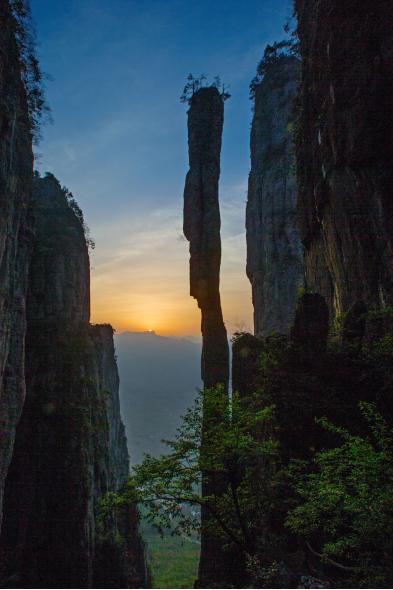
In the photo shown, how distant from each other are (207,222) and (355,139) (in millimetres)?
17983

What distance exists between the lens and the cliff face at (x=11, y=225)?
46.0 feet

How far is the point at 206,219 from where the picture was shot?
30.3m

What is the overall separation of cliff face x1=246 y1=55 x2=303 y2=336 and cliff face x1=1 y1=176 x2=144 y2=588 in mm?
18384

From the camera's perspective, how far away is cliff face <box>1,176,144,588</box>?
1991 centimetres

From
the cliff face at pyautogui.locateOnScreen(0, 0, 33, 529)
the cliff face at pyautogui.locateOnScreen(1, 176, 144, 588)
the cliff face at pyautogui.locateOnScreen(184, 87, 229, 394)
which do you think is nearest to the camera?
the cliff face at pyautogui.locateOnScreen(0, 0, 33, 529)

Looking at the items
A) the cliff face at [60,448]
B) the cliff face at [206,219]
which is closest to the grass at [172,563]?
the cliff face at [60,448]

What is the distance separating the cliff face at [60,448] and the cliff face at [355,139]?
19205mm

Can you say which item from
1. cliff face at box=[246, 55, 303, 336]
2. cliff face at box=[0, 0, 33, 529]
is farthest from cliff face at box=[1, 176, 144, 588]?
cliff face at box=[246, 55, 303, 336]

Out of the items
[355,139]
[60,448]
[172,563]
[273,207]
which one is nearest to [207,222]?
[273,207]

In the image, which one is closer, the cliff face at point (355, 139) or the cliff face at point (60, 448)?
the cliff face at point (355, 139)

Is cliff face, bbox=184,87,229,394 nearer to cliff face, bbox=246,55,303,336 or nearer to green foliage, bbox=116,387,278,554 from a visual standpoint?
cliff face, bbox=246,55,303,336

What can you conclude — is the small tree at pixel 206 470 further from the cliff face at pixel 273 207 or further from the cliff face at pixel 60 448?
the cliff face at pixel 273 207

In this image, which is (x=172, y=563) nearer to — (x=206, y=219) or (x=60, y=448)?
(x=60, y=448)

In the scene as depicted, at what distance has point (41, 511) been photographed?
20.7 metres
